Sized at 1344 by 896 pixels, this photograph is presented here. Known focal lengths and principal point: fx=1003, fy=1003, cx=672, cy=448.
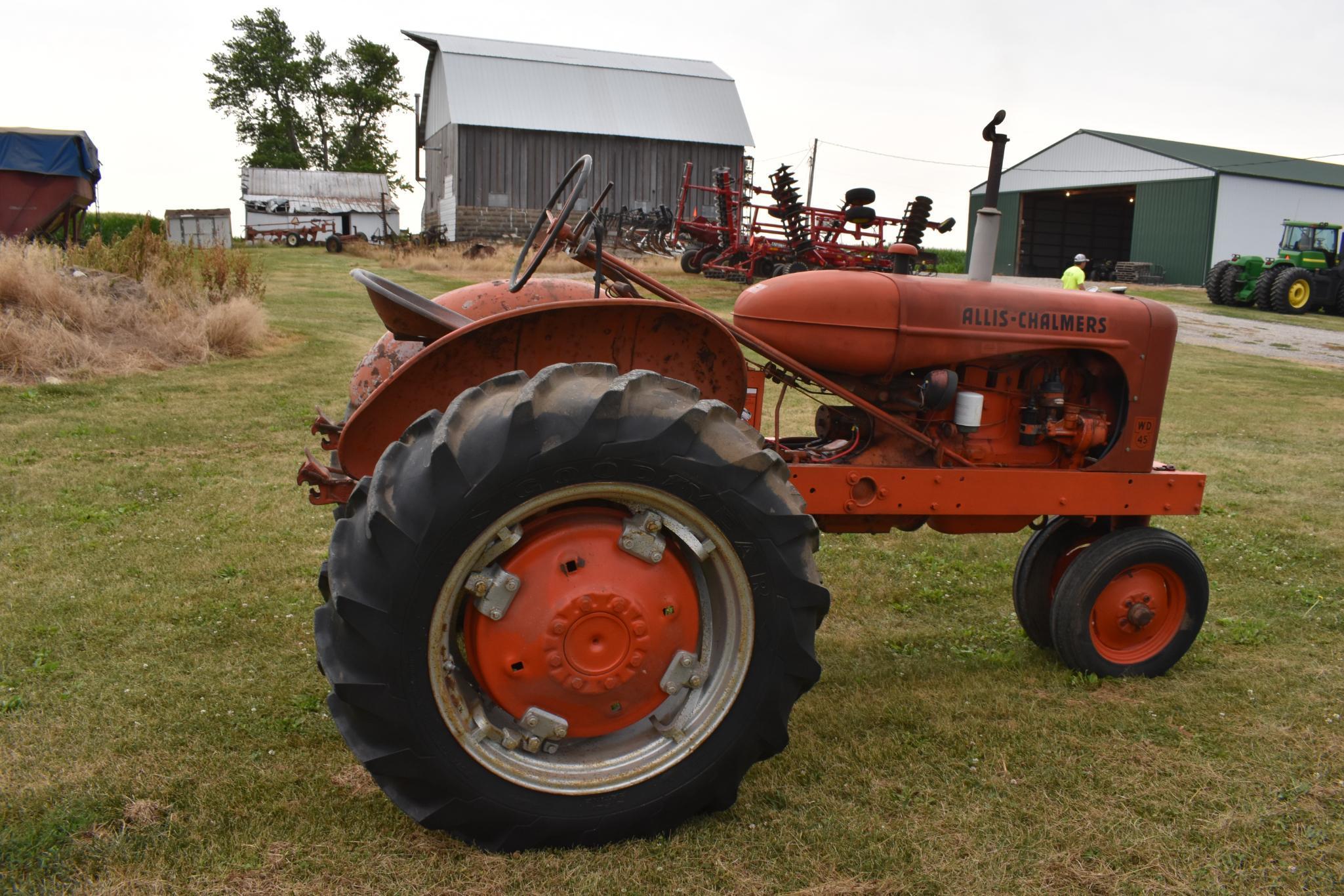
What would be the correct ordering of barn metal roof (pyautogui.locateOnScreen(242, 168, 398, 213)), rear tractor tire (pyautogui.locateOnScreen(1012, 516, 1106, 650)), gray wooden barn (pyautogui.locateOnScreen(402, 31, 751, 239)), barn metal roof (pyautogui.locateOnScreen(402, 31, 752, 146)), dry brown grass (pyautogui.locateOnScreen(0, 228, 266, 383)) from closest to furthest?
rear tractor tire (pyautogui.locateOnScreen(1012, 516, 1106, 650)) → dry brown grass (pyautogui.locateOnScreen(0, 228, 266, 383)) → gray wooden barn (pyautogui.locateOnScreen(402, 31, 751, 239)) → barn metal roof (pyautogui.locateOnScreen(402, 31, 752, 146)) → barn metal roof (pyautogui.locateOnScreen(242, 168, 398, 213))

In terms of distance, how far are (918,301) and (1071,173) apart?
34047 mm

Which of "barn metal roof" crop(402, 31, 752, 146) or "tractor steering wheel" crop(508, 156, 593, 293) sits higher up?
"barn metal roof" crop(402, 31, 752, 146)

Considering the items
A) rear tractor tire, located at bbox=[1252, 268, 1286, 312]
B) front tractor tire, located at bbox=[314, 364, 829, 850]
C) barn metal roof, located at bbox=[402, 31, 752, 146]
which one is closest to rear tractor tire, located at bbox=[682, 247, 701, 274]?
barn metal roof, located at bbox=[402, 31, 752, 146]

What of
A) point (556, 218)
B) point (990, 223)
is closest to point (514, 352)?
point (556, 218)

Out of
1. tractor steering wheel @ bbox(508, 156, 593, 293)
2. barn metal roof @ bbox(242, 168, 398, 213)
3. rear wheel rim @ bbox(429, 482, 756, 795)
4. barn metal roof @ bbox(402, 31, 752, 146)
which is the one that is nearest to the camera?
rear wheel rim @ bbox(429, 482, 756, 795)

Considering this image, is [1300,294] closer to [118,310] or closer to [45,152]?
[118,310]

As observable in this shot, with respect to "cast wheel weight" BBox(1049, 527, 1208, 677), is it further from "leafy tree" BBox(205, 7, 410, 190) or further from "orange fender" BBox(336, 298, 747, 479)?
"leafy tree" BBox(205, 7, 410, 190)

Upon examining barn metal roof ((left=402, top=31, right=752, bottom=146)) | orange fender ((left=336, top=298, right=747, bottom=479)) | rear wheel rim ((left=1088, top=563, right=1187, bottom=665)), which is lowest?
rear wheel rim ((left=1088, top=563, right=1187, bottom=665))

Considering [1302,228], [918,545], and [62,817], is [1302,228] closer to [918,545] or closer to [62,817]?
[918,545]

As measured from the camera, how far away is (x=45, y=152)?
17.3 metres

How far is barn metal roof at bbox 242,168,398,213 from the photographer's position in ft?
151

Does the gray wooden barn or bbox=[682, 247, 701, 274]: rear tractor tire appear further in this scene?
the gray wooden barn

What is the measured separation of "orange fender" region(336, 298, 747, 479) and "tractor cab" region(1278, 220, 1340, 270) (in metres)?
25.3

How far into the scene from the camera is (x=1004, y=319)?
11.1 feet
